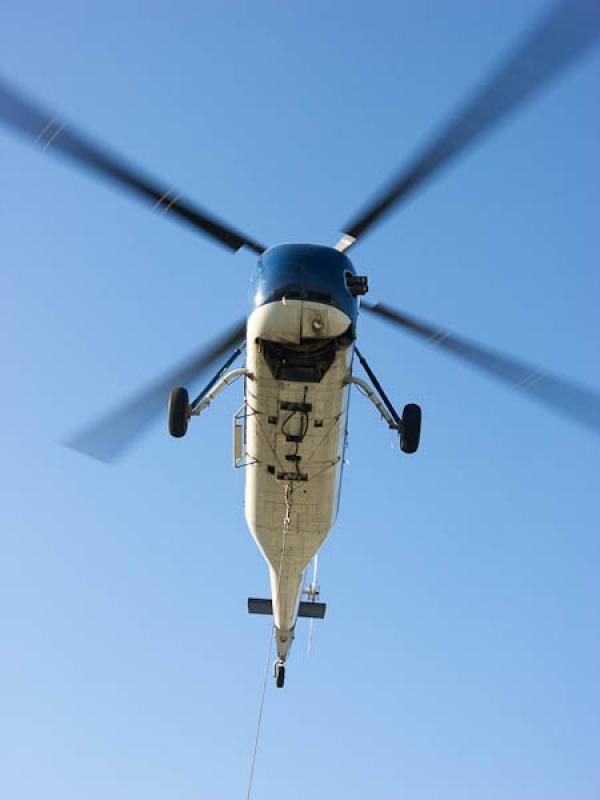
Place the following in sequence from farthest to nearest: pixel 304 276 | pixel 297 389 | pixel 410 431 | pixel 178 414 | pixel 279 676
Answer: pixel 279 676
pixel 410 431
pixel 178 414
pixel 297 389
pixel 304 276

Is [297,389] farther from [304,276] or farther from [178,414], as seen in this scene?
[178,414]

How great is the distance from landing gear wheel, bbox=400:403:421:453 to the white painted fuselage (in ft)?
3.68

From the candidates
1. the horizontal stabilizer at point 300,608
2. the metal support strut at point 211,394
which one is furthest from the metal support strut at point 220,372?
the horizontal stabilizer at point 300,608

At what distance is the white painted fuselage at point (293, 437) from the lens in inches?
579

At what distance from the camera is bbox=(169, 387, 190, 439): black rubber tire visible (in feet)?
51.6

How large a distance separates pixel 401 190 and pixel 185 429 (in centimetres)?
565

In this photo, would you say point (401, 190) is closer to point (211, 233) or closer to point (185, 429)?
point (211, 233)

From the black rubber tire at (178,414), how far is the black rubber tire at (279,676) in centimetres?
786

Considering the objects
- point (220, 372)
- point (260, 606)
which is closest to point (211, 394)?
point (220, 372)

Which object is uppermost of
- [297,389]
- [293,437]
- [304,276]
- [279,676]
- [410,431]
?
[304,276]

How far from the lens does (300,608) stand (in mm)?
21359

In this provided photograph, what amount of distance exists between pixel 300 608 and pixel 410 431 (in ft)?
23.5

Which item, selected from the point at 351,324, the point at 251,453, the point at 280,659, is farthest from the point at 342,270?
the point at 280,659

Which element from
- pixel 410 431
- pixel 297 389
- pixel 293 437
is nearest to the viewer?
pixel 297 389
